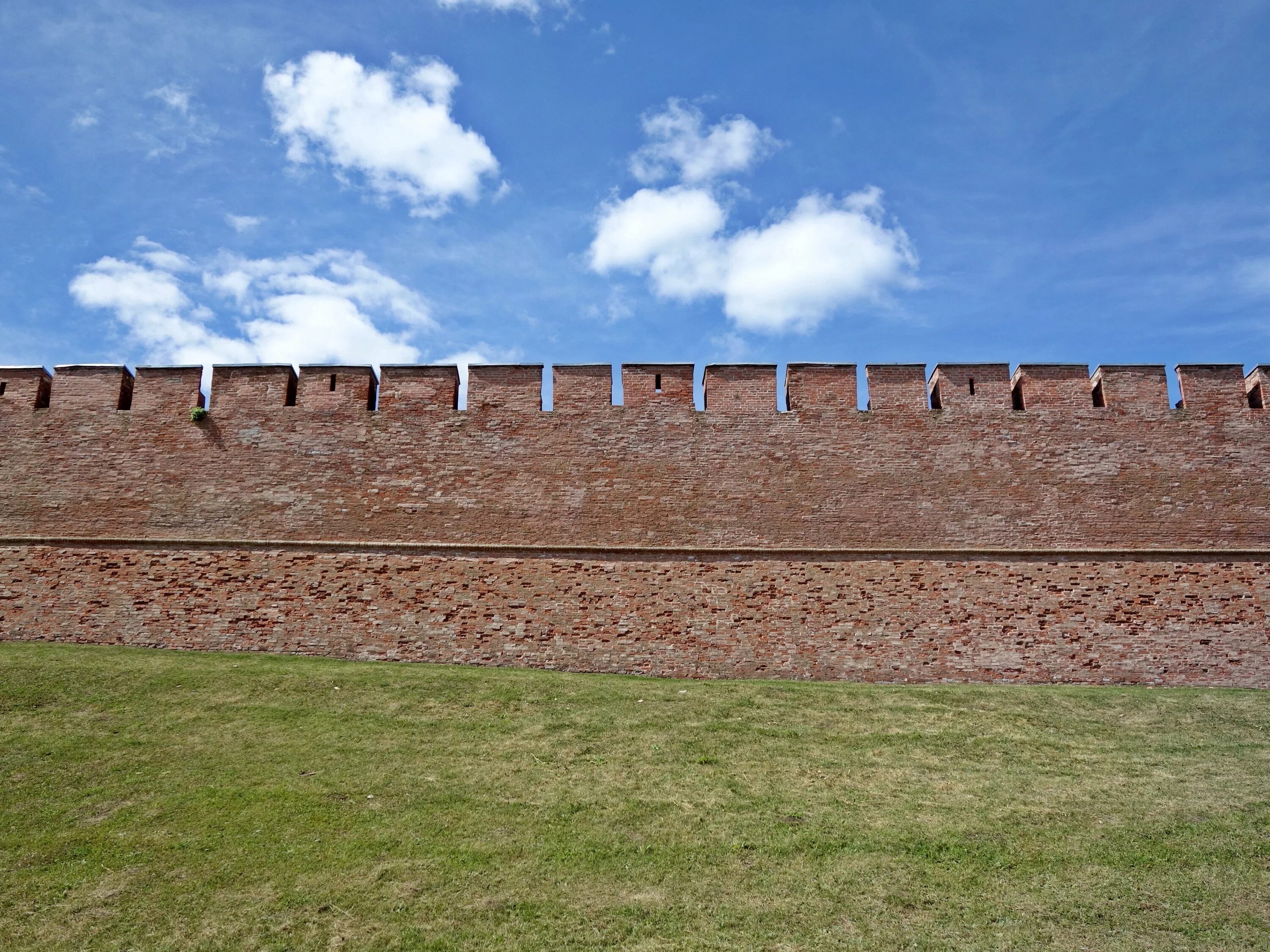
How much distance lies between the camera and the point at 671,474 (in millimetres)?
11797

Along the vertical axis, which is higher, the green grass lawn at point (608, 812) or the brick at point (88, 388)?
the brick at point (88, 388)

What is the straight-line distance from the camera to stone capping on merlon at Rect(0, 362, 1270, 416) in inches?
475

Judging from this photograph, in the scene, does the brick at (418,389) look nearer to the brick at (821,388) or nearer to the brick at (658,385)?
the brick at (658,385)

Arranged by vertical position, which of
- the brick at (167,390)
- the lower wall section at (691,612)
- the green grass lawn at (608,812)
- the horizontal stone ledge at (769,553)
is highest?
the brick at (167,390)

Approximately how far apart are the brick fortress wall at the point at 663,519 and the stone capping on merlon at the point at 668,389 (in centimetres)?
4

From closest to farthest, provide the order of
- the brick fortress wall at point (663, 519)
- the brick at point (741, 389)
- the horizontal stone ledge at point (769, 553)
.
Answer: the brick fortress wall at point (663, 519), the horizontal stone ledge at point (769, 553), the brick at point (741, 389)

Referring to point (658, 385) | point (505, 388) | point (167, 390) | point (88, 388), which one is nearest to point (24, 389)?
point (88, 388)

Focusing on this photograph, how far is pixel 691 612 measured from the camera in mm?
11164

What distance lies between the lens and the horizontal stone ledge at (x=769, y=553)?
11.4m

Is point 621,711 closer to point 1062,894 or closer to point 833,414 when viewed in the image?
point 1062,894

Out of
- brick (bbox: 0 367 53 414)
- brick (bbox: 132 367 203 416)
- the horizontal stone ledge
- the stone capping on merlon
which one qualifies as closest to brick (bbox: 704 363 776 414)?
the stone capping on merlon

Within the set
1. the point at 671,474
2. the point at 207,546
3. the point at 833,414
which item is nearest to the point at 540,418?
the point at 671,474

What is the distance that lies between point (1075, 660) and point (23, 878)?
11.7 meters

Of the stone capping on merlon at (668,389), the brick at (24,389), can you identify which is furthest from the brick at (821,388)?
the brick at (24,389)
